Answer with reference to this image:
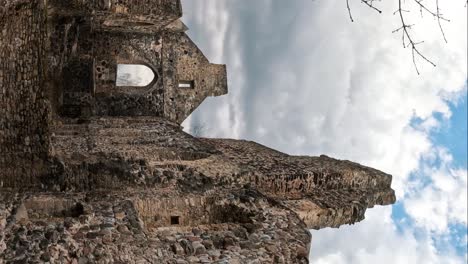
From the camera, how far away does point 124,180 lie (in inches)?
402

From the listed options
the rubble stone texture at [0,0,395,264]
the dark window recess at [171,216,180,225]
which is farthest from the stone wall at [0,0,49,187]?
the dark window recess at [171,216,180,225]

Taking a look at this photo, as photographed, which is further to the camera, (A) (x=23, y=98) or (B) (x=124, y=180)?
(B) (x=124, y=180)

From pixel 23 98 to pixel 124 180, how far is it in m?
2.10

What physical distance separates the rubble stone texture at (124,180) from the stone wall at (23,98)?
16mm

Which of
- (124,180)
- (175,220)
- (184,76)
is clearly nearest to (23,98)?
(124,180)

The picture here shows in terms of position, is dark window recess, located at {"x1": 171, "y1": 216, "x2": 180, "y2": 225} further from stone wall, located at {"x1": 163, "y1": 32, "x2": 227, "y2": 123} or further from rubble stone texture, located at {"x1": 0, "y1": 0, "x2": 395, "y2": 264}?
stone wall, located at {"x1": 163, "y1": 32, "x2": 227, "y2": 123}

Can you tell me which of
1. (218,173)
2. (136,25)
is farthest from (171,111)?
(218,173)

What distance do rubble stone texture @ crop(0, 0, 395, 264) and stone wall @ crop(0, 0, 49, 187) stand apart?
0.02 metres

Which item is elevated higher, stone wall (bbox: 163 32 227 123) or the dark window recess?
stone wall (bbox: 163 32 227 123)

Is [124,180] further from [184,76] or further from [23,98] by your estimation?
[184,76]

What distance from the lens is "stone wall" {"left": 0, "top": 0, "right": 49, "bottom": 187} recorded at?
9.33 meters

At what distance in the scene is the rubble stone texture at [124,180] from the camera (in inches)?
305

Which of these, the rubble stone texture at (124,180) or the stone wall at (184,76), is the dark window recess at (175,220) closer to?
the rubble stone texture at (124,180)

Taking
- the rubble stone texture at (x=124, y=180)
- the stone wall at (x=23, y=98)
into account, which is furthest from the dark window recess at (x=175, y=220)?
the stone wall at (x=23, y=98)
